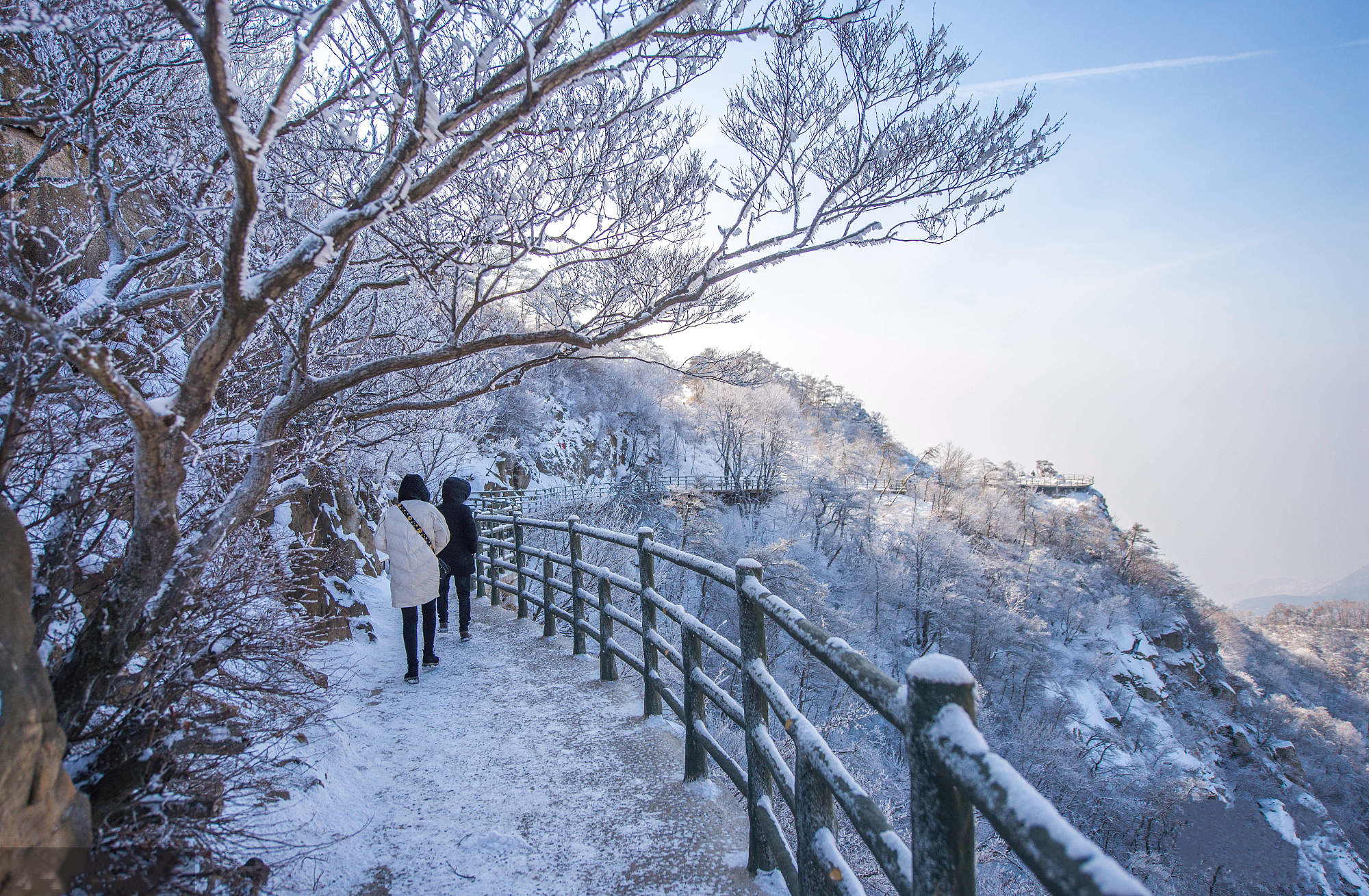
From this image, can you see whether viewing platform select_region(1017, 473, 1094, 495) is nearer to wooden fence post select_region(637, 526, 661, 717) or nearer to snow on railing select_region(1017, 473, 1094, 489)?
snow on railing select_region(1017, 473, 1094, 489)

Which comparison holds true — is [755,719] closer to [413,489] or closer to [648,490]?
[413,489]

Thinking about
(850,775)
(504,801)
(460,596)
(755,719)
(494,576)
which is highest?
(850,775)

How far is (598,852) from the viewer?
2.77m

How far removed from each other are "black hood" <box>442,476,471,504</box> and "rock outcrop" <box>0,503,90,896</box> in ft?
13.3

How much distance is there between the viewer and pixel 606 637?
4758 millimetres

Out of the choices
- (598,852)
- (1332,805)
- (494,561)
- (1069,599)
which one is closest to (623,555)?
(494,561)

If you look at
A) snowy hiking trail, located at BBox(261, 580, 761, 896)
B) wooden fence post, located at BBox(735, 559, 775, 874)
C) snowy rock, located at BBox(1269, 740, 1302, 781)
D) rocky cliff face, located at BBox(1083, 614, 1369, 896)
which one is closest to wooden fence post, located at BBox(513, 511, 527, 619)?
snowy hiking trail, located at BBox(261, 580, 761, 896)

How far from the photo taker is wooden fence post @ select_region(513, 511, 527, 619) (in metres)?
6.80

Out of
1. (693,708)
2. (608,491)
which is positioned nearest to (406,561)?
(693,708)

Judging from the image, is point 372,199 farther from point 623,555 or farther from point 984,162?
point 623,555

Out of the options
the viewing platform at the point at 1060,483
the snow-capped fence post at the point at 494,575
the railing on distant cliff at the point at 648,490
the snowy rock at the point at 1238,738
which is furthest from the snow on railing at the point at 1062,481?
the snow-capped fence post at the point at 494,575

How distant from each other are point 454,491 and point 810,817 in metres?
4.86

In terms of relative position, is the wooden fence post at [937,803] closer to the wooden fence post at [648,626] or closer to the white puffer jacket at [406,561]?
the wooden fence post at [648,626]

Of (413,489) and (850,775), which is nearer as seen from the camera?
(850,775)
